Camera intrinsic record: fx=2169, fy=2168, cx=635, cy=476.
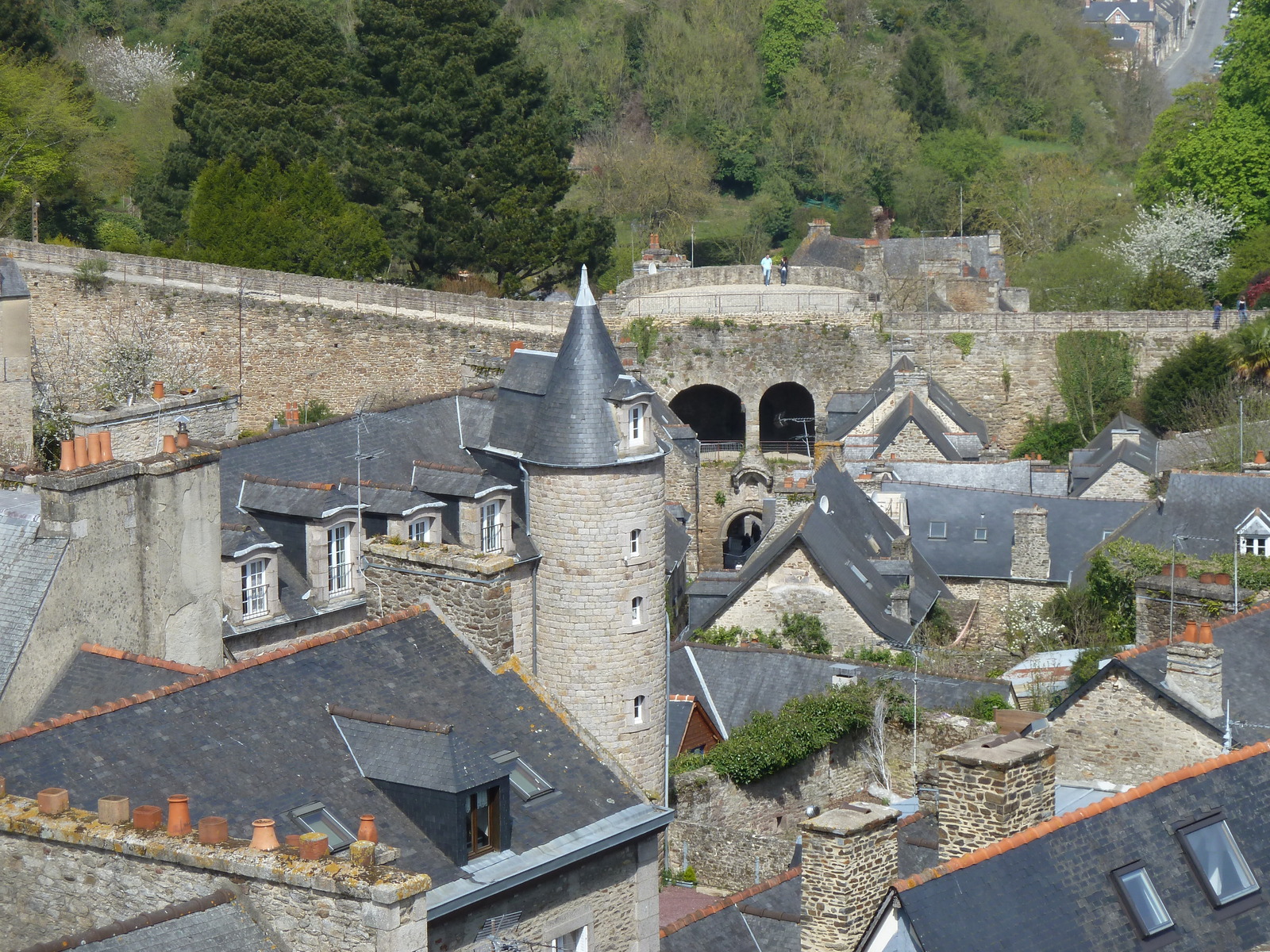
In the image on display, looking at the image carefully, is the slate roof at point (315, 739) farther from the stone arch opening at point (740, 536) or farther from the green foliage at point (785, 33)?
the green foliage at point (785, 33)

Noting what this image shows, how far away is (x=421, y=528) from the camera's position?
741 inches

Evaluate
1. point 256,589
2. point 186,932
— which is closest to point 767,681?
point 256,589

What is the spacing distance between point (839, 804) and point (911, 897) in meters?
Result: 1.36

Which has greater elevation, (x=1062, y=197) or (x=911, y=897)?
(x=1062, y=197)

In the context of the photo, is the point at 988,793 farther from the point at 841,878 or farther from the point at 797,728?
the point at 797,728

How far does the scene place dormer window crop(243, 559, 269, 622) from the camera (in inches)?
698

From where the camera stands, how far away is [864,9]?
202 feet

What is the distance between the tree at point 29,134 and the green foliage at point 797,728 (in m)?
19.2

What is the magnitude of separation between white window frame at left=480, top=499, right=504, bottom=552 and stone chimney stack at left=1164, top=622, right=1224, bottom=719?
245 inches

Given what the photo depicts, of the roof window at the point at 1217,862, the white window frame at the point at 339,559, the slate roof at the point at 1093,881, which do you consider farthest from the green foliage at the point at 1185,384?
the roof window at the point at 1217,862

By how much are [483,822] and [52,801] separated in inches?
87.4

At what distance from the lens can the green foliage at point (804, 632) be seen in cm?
2322

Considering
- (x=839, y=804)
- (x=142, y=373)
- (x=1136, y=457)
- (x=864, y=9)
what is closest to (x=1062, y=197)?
(x=864, y=9)

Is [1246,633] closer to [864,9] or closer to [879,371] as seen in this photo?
[879,371]
